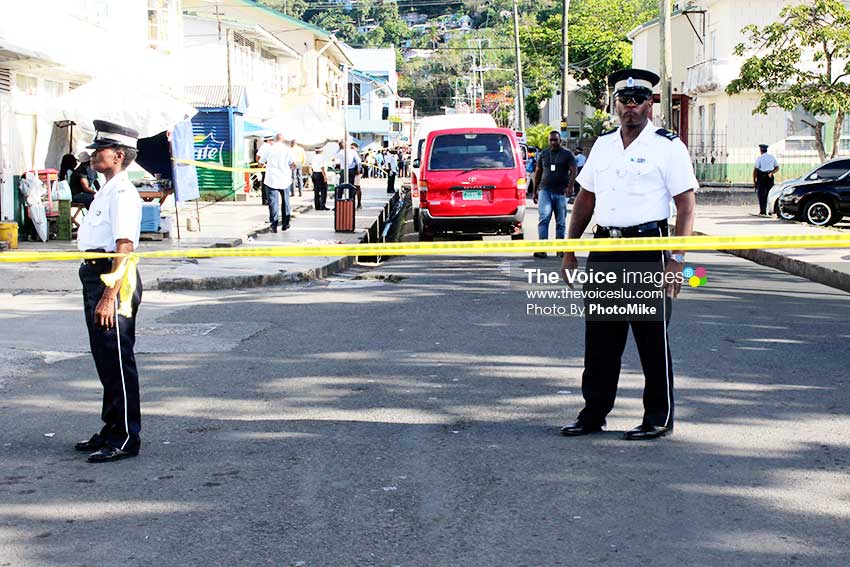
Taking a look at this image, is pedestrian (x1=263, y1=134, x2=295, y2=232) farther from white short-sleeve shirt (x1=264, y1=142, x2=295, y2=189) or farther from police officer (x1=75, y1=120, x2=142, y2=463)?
police officer (x1=75, y1=120, x2=142, y2=463)

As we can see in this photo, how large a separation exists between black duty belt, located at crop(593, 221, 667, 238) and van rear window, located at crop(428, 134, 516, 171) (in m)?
13.6

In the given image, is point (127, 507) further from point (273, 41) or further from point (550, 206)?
point (273, 41)

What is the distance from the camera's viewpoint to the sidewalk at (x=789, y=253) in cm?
1622

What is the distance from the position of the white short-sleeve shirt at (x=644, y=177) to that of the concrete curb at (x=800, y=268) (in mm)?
9507

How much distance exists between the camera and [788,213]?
87.2 ft

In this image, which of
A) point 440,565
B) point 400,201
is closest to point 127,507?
point 440,565

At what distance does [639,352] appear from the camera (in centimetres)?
674

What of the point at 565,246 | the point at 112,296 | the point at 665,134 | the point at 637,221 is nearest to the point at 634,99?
the point at 665,134

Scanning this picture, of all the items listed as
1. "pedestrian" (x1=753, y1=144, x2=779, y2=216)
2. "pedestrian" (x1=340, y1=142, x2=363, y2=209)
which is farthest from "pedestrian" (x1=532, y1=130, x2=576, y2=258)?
"pedestrian" (x1=753, y1=144, x2=779, y2=216)

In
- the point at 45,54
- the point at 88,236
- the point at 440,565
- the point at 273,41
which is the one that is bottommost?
the point at 440,565

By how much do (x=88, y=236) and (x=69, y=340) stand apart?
174 inches

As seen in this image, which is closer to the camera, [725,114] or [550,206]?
[550,206]

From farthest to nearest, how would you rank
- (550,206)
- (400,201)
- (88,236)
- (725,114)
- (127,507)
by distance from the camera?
(725,114) → (400,201) → (550,206) → (88,236) → (127,507)

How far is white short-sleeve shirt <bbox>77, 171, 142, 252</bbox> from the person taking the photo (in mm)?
6375
